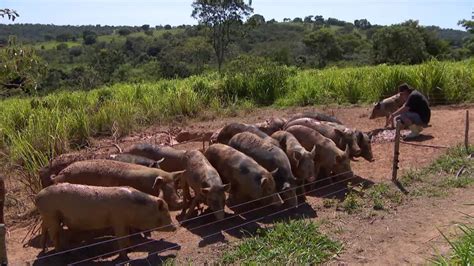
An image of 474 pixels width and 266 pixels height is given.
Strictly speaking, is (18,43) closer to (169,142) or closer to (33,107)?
(169,142)

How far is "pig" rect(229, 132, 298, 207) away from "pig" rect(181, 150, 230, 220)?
91 centimetres

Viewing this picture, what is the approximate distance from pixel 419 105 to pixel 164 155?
5875 millimetres

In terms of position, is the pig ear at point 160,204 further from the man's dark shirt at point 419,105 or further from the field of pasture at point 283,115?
the man's dark shirt at point 419,105

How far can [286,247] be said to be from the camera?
6.27m

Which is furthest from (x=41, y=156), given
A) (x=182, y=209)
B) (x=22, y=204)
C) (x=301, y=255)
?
(x=301, y=255)

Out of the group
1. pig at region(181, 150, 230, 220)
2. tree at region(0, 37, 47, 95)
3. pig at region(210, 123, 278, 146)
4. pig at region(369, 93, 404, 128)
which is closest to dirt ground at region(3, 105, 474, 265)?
pig at region(181, 150, 230, 220)

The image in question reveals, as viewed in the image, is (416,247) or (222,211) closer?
(416,247)

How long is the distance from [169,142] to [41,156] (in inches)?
148

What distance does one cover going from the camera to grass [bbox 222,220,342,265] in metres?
6.06

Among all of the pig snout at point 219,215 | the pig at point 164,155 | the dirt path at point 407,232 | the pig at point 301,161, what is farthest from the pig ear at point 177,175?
the dirt path at point 407,232

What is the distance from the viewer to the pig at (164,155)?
863 cm

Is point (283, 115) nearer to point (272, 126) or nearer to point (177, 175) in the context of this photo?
point (272, 126)

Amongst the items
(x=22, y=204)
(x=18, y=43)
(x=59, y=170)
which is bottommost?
(x=22, y=204)

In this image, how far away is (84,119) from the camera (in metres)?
12.4
